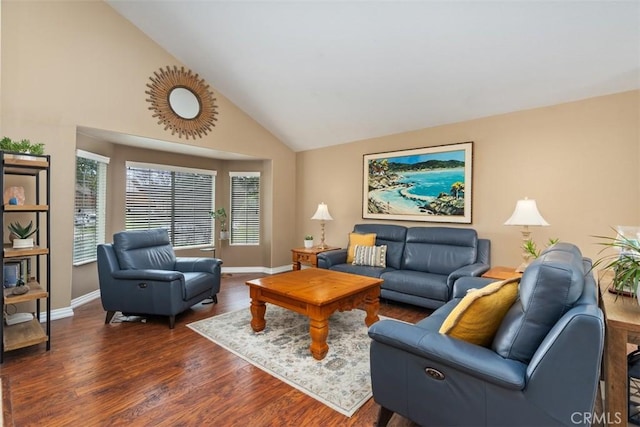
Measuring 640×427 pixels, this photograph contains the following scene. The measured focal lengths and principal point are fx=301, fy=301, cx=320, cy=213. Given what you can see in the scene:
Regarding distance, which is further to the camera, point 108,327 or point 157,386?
point 108,327

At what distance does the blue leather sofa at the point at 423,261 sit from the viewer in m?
3.44

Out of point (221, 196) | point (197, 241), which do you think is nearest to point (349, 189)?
point (221, 196)

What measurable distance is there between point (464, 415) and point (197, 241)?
5087mm

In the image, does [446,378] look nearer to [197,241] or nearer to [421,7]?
[421,7]

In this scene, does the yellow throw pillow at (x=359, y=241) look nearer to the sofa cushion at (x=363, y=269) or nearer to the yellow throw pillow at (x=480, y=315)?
the sofa cushion at (x=363, y=269)

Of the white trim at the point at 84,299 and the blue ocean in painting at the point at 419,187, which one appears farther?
the blue ocean in painting at the point at 419,187

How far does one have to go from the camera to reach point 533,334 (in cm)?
133

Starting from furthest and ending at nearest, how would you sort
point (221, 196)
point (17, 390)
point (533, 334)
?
point (221, 196)
point (17, 390)
point (533, 334)

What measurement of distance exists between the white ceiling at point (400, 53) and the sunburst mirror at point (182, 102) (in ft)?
0.73

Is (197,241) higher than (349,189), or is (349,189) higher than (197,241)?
(349,189)

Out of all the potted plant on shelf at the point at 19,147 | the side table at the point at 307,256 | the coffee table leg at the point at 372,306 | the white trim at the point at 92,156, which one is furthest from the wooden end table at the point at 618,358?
the white trim at the point at 92,156

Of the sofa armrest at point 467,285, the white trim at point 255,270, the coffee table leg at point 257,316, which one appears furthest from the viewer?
the white trim at point 255,270

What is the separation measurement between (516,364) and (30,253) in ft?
11.5

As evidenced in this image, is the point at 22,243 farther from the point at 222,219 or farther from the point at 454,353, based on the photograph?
the point at 454,353
